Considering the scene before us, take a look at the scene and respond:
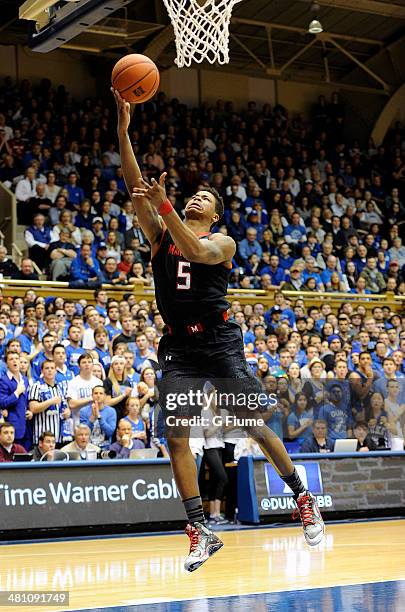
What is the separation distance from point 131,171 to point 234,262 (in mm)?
12888

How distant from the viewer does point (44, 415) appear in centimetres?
1156

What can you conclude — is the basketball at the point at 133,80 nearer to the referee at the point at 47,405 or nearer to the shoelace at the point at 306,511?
the shoelace at the point at 306,511

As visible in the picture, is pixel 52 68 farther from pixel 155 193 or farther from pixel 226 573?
pixel 155 193

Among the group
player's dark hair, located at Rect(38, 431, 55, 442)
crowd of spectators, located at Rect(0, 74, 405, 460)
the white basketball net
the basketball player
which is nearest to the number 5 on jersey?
the basketball player

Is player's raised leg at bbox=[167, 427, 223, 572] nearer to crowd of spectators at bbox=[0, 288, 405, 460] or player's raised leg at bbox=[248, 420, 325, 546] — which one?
player's raised leg at bbox=[248, 420, 325, 546]

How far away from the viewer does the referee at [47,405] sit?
37.9 feet

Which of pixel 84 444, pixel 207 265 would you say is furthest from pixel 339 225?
pixel 207 265

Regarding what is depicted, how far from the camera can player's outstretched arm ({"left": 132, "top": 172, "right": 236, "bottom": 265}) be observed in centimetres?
588

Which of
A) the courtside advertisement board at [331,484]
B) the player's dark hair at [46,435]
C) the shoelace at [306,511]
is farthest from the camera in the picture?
the courtside advertisement board at [331,484]

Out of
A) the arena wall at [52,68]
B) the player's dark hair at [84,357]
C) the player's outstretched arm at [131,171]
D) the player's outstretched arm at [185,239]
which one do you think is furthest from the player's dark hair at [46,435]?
the arena wall at [52,68]

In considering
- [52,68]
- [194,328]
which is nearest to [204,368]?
[194,328]

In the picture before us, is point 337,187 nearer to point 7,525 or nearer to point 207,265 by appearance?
point 7,525

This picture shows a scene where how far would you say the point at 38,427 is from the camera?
1158 cm

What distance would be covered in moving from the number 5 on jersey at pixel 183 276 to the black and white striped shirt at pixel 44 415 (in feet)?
18.3
